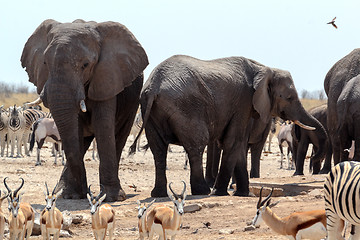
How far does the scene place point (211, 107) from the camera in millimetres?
16141

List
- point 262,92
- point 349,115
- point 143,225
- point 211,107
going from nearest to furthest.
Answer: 1. point 143,225
2. point 349,115
3. point 211,107
4. point 262,92

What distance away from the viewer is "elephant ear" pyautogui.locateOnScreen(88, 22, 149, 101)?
1542 centimetres

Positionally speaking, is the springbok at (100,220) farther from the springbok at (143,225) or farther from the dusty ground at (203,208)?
the dusty ground at (203,208)

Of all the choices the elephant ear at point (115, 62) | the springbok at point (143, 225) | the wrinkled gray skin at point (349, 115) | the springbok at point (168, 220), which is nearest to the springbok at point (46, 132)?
the elephant ear at point (115, 62)

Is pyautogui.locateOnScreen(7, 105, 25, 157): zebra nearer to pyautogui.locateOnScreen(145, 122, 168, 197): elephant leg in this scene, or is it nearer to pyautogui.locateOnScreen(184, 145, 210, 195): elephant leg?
pyautogui.locateOnScreen(145, 122, 168, 197): elephant leg

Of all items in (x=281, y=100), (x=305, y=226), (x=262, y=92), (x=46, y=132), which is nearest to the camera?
(x=305, y=226)

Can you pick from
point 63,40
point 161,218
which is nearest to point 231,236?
point 161,218

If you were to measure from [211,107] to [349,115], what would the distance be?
277cm

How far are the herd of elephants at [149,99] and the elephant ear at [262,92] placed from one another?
22 mm

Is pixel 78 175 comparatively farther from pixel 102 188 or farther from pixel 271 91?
pixel 271 91

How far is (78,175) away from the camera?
1511cm

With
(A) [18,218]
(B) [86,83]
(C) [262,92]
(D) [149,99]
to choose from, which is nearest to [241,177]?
(C) [262,92]

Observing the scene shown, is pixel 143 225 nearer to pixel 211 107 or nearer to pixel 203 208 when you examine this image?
pixel 203 208

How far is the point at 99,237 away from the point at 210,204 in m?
3.43
